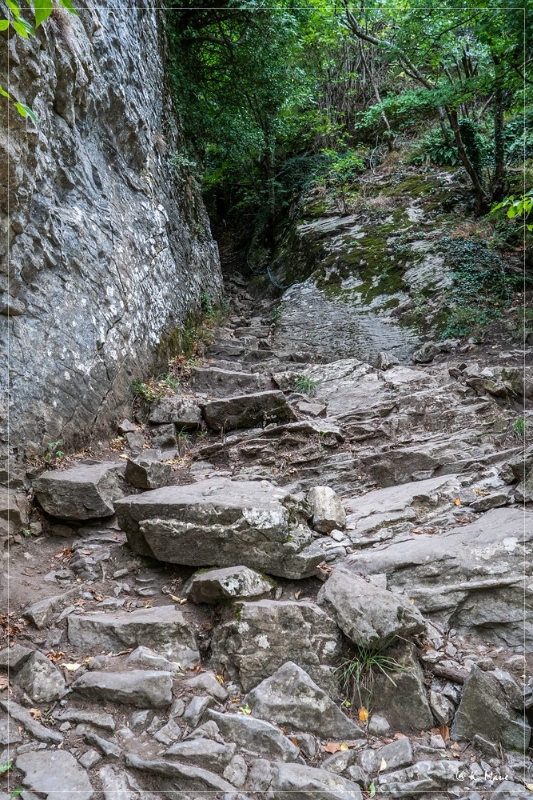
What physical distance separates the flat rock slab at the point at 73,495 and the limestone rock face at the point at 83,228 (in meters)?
0.48

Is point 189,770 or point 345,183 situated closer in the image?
point 189,770

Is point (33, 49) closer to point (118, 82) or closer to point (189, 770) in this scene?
point (118, 82)

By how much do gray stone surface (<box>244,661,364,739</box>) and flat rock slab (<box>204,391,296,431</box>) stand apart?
14.7ft

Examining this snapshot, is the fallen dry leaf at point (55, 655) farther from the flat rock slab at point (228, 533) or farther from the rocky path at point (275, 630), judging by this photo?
the flat rock slab at point (228, 533)

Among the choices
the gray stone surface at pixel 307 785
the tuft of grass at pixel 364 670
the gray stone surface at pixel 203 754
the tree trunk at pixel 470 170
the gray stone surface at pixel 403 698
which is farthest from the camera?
the tree trunk at pixel 470 170

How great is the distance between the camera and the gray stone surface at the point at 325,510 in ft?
Answer: 15.9

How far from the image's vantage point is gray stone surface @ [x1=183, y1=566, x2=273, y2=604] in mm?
3652

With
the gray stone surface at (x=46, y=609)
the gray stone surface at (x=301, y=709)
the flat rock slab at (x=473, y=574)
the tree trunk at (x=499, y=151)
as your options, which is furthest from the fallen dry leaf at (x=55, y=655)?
the tree trunk at (x=499, y=151)

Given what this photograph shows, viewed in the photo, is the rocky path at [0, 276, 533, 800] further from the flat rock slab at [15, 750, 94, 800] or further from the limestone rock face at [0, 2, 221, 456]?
the limestone rock face at [0, 2, 221, 456]

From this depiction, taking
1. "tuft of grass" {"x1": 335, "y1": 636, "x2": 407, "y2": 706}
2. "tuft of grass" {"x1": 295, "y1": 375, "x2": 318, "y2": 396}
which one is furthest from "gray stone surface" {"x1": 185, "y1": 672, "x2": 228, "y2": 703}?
"tuft of grass" {"x1": 295, "y1": 375, "x2": 318, "y2": 396}

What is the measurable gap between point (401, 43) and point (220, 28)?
423cm

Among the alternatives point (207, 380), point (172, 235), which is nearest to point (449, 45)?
point (172, 235)

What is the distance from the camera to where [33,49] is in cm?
493

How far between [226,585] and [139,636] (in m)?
0.69
